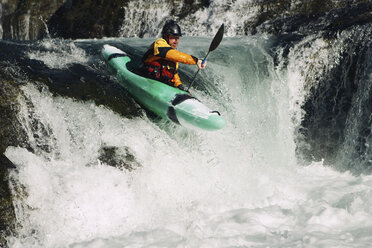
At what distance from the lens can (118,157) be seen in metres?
4.80

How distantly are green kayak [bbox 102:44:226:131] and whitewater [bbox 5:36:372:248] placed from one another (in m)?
0.25

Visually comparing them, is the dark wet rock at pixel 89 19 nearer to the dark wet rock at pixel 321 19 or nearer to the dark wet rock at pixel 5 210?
the dark wet rock at pixel 321 19

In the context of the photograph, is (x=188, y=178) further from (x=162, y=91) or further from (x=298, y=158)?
(x=298, y=158)

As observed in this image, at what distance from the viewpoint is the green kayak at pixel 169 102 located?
5086mm

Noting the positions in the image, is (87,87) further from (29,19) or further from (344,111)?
(29,19)

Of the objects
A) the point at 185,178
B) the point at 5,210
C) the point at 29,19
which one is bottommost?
the point at 185,178

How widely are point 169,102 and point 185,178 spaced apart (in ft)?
3.10

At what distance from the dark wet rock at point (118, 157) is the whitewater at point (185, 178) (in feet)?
0.09

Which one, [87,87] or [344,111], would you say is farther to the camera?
[344,111]

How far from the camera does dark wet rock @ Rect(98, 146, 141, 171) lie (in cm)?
473

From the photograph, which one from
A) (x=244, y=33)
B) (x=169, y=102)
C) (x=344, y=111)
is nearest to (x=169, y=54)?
(x=169, y=102)

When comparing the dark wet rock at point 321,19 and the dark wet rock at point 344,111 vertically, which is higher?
the dark wet rock at point 321,19

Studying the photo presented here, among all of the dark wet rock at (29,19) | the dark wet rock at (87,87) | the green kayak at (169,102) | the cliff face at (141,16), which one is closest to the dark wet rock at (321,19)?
the cliff face at (141,16)

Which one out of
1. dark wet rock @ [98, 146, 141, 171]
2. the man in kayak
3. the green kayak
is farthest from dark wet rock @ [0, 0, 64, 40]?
dark wet rock @ [98, 146, 141, 171]
